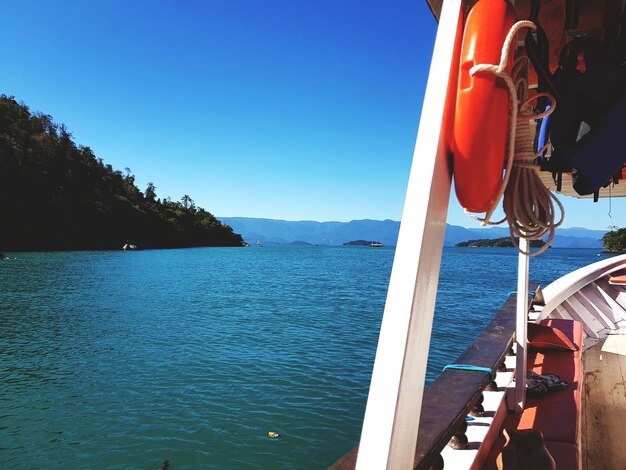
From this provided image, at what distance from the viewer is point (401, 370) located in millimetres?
816

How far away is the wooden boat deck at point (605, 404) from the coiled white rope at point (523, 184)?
7.15ft

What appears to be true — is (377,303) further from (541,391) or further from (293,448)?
(541,391)

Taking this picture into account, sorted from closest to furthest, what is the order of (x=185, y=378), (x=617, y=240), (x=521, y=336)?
(x=521, y=336) → (x=185, y=378) → (x=617, y=240)

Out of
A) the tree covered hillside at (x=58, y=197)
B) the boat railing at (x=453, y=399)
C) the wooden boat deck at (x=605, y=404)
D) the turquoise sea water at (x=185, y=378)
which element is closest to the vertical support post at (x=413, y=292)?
the boat railing at (x=453, y=399)

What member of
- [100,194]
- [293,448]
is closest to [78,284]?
[293,448]

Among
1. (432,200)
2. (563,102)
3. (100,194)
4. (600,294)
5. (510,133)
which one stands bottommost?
(600,294)

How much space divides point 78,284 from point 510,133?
31.1 m

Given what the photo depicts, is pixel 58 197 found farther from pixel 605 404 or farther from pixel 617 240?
pixel 617 240

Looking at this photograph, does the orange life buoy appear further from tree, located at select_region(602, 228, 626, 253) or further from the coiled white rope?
tree, located at select_region(602, 228, 626, 253)

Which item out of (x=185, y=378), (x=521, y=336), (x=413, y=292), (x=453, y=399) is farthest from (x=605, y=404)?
(x=185, y=378)

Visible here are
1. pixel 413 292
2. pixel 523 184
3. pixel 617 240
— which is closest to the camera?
pixel 413 292

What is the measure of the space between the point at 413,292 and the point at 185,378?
417 inches

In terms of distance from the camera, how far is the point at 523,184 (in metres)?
1.14

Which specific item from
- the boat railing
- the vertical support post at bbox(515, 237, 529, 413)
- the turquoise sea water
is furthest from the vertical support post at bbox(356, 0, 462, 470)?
the turquoise sea water
